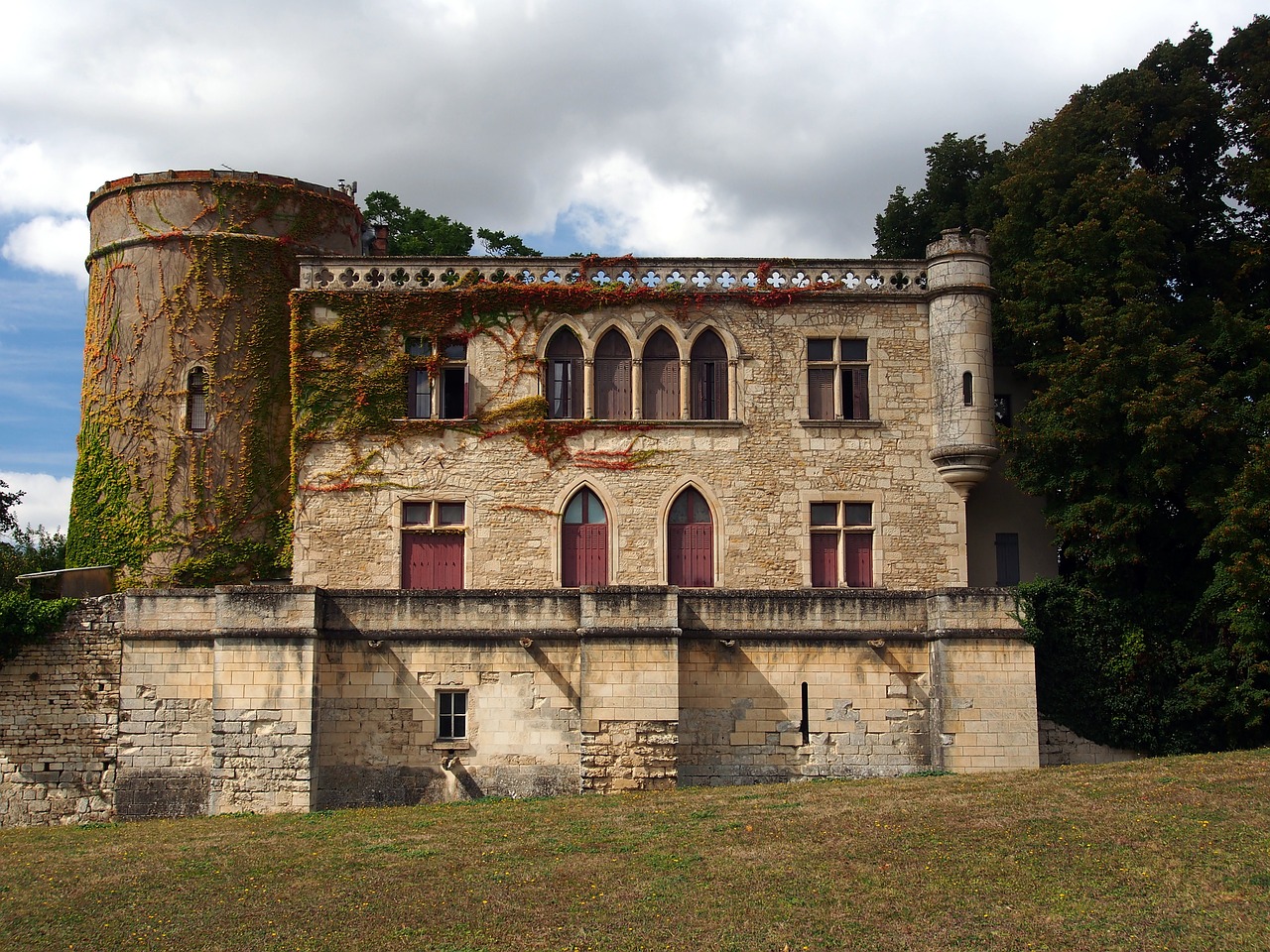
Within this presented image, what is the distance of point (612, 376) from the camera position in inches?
1096

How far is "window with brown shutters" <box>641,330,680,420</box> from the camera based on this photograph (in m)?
27.7

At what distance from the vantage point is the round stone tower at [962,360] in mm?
26844

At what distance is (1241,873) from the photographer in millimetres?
14734

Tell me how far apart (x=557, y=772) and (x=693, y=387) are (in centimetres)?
920

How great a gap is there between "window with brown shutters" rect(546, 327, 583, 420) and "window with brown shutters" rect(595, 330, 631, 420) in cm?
39

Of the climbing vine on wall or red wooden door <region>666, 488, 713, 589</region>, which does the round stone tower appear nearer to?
the climbing vine on wall

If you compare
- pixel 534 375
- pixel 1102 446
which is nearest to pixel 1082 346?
pixel 1102 446

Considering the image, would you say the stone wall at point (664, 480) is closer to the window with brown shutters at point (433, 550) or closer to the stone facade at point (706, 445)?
the stone facade at point (706, 445)

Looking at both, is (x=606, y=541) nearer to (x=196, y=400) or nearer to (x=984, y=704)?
(x=984, y=704)

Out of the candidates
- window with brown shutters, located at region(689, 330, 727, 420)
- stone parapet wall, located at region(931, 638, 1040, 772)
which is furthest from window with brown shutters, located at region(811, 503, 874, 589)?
stone parapet wall, located at region(931, 638, 1040, 772)

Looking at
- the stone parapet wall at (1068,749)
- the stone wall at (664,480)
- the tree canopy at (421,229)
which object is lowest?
the stone parapet wall at (1068,749)

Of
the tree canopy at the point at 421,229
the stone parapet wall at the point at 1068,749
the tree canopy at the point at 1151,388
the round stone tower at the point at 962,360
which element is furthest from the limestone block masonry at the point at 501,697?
the tree canopy at the point at 421,229

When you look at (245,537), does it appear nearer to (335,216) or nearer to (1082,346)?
(335,216)

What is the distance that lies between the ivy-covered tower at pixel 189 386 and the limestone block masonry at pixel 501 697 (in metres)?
5.13
